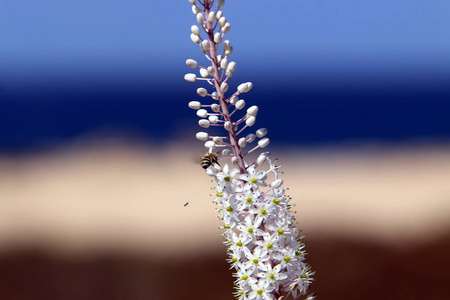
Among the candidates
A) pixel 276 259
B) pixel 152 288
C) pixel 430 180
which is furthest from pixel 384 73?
pixel 276 259

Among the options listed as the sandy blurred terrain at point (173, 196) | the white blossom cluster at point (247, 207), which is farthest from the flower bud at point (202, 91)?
the sandy blurred terrain at point (173, 196)

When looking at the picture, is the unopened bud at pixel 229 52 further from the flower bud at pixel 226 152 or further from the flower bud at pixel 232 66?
the flower bud at pixel 226 152

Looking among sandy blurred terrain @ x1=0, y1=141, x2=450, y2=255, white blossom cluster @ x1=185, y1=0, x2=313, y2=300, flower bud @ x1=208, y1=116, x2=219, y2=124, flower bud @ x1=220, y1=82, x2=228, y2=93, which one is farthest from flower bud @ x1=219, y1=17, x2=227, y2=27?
sandy blurred terrain @ x1=0, y1=141, x2=450, y2=255

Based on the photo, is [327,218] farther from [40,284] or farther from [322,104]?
[322,104]

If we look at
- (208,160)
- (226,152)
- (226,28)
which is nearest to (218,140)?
(226,152)

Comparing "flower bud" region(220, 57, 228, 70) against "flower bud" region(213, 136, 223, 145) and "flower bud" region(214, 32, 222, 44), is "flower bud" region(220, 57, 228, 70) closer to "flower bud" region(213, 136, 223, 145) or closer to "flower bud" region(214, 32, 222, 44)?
"flower bud" region(214, 32, 222, 44)

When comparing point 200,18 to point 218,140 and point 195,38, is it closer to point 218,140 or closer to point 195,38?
point 195,38
